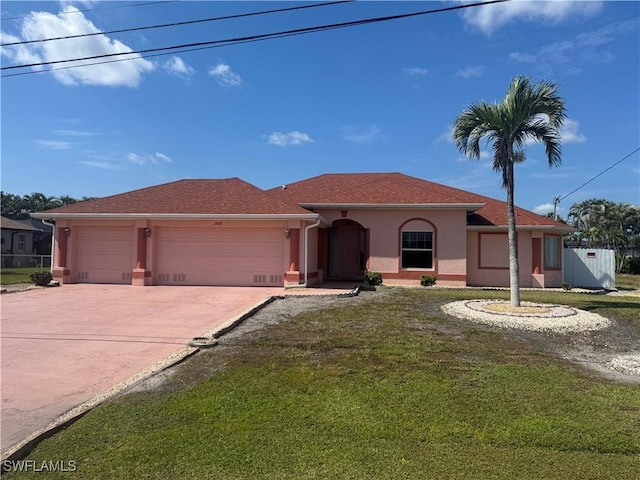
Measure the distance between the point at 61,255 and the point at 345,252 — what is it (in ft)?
40.3

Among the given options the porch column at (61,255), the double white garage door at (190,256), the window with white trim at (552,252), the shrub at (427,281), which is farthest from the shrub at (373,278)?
the porch column at (61,255)

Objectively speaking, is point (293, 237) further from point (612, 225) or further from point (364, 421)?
point (612, 225)

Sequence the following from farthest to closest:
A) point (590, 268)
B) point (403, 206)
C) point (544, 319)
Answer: point (590, 268) < point (403, 206) < point (544, 319)

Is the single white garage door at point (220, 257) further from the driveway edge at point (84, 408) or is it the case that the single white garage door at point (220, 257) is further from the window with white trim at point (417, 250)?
the driveway edge at point (84, 408)

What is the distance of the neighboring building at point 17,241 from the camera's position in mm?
37406

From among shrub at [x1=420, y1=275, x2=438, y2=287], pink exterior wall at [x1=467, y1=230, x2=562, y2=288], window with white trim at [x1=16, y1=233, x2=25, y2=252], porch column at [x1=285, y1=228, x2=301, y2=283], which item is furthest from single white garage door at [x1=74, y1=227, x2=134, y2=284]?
window with white trim at [x1=16, y1=233, x2=25, y2=252]

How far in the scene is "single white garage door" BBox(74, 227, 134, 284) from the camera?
17.6 meters

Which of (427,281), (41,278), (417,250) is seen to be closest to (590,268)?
(427,281)

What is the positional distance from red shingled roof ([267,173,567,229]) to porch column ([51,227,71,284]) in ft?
30.1

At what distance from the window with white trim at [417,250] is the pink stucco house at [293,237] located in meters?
0.04

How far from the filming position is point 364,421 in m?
4.37

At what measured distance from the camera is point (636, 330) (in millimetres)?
9023

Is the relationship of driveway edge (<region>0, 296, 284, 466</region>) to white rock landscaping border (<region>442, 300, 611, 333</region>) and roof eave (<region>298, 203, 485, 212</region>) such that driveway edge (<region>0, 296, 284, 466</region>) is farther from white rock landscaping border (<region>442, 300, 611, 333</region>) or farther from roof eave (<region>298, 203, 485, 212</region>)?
roof eave (<region>298, 203, 485, 212</region>)

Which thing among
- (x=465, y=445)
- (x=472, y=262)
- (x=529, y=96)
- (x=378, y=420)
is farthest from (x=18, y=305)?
(x=472, y=262)
